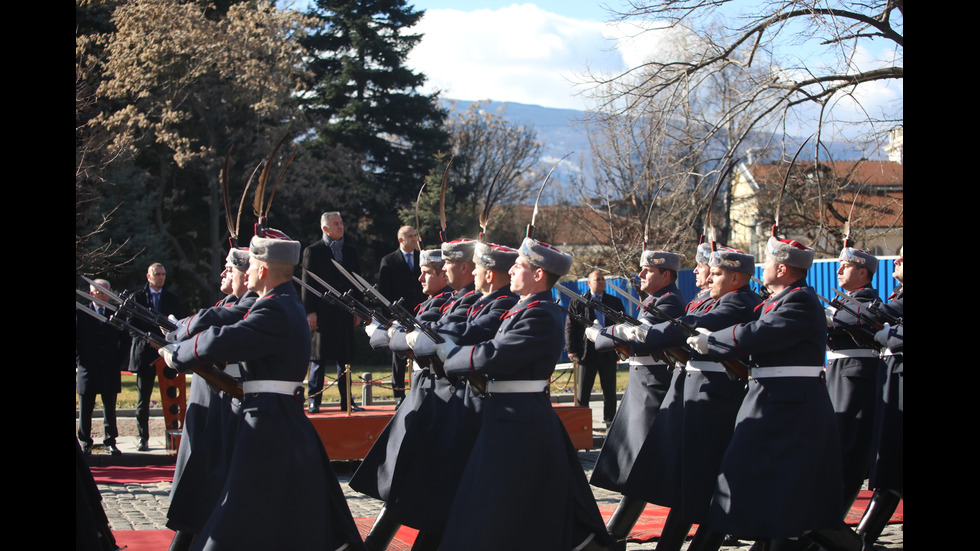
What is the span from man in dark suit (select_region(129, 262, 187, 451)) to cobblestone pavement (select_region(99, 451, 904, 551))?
1.93m

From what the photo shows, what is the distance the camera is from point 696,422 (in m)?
5.78

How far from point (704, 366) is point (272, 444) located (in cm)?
260

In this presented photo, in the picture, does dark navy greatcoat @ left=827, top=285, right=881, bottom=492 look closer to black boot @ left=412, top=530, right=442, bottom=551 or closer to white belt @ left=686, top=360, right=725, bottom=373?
white belt @ left=686, top=360, right=725, bottom=373

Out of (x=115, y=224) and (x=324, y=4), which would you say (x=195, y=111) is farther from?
(x=324, y=4)

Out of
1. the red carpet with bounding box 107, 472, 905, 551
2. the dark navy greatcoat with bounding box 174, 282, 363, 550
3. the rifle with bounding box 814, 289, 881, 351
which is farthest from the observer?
the rifle with bounding box 814, 289, 881, 351

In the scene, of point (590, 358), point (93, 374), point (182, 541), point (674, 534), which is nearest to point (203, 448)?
point (182, 541)

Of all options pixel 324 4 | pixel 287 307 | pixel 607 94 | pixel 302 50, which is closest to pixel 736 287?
pixel 287 307

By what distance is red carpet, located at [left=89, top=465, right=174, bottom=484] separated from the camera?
28.3 ft

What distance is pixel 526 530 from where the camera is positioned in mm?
4742

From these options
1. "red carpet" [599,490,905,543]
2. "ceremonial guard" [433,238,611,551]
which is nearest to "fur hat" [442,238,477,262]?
"ceremonial guard" [433,238,611,551]

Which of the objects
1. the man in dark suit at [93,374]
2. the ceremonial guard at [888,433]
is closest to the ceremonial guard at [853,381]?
the ceremonial guard at [888,433]

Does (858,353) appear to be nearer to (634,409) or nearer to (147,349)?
(634,409)

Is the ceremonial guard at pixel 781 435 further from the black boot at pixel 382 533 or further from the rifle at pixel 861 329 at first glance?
the rifle at pixel 861 329

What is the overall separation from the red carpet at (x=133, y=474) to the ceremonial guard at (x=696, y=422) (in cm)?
469
